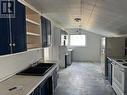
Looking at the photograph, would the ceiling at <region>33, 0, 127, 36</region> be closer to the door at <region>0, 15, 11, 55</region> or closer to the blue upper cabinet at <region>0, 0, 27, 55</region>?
the blue upper cabinet at <region>0, 0, 27, 55</region>

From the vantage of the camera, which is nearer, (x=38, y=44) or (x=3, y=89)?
(x=3, y=89)

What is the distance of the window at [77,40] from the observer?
1201 cm

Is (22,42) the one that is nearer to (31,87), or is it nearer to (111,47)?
(31,87)

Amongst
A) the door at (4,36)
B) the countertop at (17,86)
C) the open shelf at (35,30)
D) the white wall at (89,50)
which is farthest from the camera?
the white wall at (89,50)

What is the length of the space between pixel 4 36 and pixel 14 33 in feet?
0.87

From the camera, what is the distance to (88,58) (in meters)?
12.0

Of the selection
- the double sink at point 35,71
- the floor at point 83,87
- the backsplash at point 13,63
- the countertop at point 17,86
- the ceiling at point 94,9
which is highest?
the ceiling at point 94,9

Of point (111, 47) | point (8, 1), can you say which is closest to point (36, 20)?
point (8, 1)

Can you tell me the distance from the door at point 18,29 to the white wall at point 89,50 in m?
9.47

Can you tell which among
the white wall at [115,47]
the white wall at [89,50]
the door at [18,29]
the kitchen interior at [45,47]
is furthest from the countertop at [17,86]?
the white wall at [89,50]

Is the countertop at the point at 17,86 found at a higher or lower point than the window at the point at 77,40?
lower

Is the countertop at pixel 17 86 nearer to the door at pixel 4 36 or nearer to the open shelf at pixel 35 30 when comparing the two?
the door at pixel 4 36

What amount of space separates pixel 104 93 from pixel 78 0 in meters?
2.85

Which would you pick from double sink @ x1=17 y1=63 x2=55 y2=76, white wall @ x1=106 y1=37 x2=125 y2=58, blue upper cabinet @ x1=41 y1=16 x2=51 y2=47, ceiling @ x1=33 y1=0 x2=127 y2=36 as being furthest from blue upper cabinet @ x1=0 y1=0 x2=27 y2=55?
white wall @ x1=106 y1=37 x2=125 y2=58
